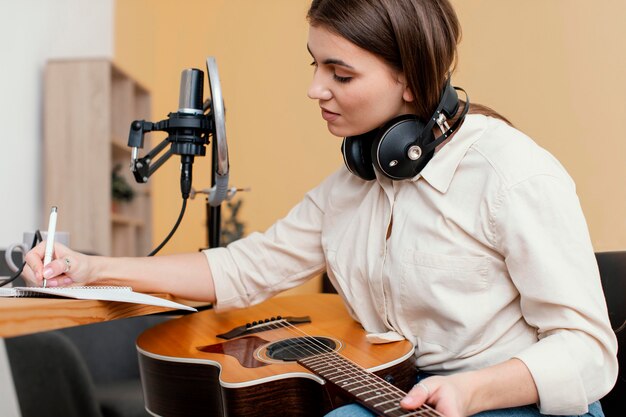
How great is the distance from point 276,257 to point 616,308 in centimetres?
67

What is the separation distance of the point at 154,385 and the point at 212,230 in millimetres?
461

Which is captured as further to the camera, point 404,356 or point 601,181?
point 601,181

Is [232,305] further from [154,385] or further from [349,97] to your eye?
[349,97]

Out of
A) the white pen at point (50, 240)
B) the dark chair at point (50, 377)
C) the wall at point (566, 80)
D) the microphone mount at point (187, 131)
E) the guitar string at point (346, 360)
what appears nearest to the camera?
the guitar string at point (346, 360)

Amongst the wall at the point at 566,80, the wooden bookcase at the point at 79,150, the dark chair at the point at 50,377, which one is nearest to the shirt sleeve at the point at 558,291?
the dark chair at the point at 50,377

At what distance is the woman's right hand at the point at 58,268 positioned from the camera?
1036 millimetres

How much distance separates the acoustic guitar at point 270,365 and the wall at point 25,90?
1674mm

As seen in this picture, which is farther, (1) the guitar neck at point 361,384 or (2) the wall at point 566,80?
(2) the wall at point 566,80

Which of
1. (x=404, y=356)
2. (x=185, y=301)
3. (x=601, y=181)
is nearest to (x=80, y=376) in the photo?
(x=185, y=301)

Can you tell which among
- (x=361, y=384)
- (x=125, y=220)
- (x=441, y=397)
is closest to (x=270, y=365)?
(x=361, y=384)

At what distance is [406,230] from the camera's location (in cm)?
109

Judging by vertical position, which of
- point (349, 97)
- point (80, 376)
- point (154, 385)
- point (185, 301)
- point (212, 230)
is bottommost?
point (80, 376)

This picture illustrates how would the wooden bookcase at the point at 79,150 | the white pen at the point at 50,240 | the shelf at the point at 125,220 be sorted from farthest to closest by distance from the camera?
the shelf at the point at 125,220 < the wooden bookcase at the point at 79,150 < the white pen at the point at 50,240

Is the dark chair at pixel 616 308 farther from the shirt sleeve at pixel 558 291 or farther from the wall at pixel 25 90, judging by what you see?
the wall at pixel 25 90
